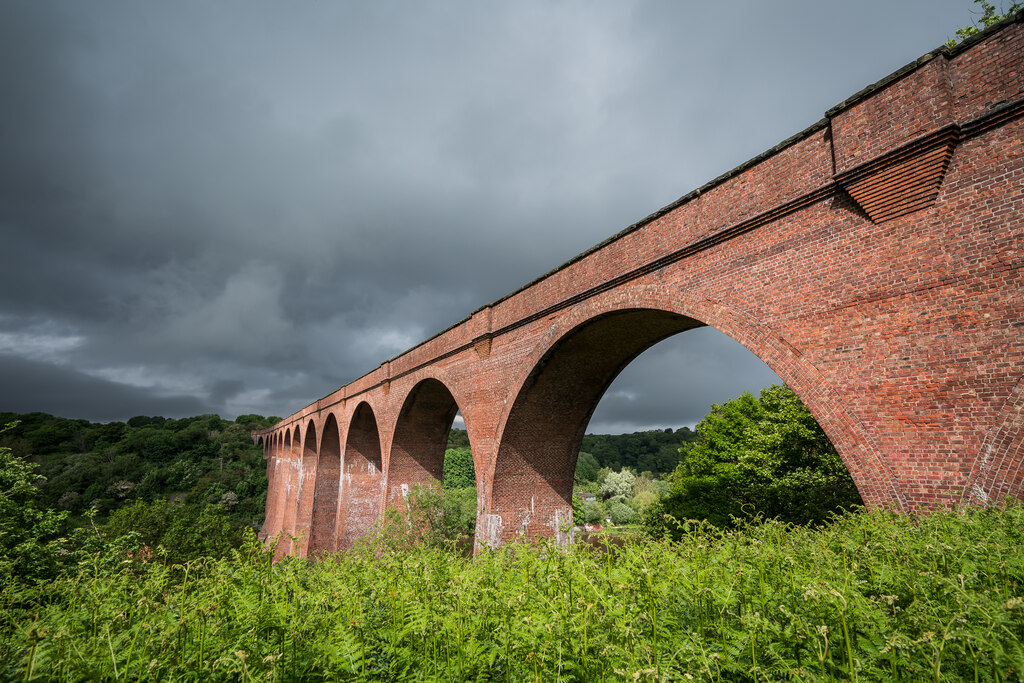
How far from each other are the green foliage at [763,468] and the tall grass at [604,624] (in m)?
12.7

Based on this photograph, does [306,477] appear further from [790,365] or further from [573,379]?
[790,365]

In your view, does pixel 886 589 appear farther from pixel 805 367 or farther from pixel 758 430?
pixel 758 430

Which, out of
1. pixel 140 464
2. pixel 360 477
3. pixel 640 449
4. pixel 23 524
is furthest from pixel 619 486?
pixel 640 449

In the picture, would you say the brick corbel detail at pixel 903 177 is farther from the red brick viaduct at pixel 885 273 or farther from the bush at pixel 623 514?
the bush at pixel 623 514

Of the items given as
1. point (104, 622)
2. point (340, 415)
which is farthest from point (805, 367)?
point (340, 415)

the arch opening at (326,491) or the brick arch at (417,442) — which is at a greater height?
the brick arch at (417,442)

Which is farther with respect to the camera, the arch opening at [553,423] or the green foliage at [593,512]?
the green foliage at [593,512]

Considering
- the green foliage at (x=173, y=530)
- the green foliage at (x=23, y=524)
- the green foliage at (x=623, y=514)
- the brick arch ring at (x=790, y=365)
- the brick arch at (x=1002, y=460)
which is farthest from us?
the green foliage at (x=623, y=514)

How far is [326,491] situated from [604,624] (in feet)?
85.6

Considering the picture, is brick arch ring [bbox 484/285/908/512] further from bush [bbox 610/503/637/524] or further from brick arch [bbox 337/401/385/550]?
bush [bbox 610/503/637/524]

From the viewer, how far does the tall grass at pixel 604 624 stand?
6.04 feet

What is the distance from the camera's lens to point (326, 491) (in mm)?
25250

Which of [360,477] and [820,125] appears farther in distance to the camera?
[360,477]

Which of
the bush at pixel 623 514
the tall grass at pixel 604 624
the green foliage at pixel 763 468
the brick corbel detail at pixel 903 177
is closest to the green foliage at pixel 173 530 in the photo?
the green foliage at pixel 763 468
